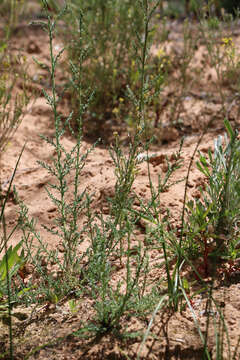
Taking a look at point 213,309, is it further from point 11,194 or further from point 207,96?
point 207,96

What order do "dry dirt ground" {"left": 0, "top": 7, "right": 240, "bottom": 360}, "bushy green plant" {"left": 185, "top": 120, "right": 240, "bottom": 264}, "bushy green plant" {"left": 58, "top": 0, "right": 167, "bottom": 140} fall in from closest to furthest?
"dry dirt ground" {"left": 0, "top": 7, "right": 240, "bottom": 360}
"bushy green plant" {"left": 185, "top": 120, "right": 240, "bottom": 264}
"bushy green plant" {"left": 58, "top": 0, "right": 167, "bottom": 140}

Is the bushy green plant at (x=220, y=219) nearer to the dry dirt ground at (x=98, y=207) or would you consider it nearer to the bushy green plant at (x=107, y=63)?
the dry dirt ground at (x=98, y=207)

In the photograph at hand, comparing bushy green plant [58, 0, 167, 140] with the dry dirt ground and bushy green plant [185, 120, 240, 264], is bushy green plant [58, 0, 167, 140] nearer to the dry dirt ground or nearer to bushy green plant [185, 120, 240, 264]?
the dry dirt ground

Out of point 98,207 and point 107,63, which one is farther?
point 107,63

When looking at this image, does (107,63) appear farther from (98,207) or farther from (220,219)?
(220,219)

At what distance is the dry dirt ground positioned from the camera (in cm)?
152

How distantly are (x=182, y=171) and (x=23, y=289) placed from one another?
47.8 inches

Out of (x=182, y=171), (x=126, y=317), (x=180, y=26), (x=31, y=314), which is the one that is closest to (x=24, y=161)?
(x=182, y=171)

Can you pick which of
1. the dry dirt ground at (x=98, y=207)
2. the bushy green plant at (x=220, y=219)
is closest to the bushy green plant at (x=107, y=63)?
the dry dirt ground at (x=98, y=207)

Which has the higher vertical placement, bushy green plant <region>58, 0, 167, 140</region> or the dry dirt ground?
bushy green plant <region>58, 0, 167, 140</region>

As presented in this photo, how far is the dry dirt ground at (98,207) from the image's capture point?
59.9 inches

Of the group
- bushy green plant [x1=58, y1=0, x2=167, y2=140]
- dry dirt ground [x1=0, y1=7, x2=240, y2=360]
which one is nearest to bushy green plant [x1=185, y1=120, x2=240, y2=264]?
dry dirt ground [x1=0, y1=7, x2=240, y2=360]

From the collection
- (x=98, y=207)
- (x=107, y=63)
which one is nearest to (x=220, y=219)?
(x=98, y=207)

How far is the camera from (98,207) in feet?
7.70
